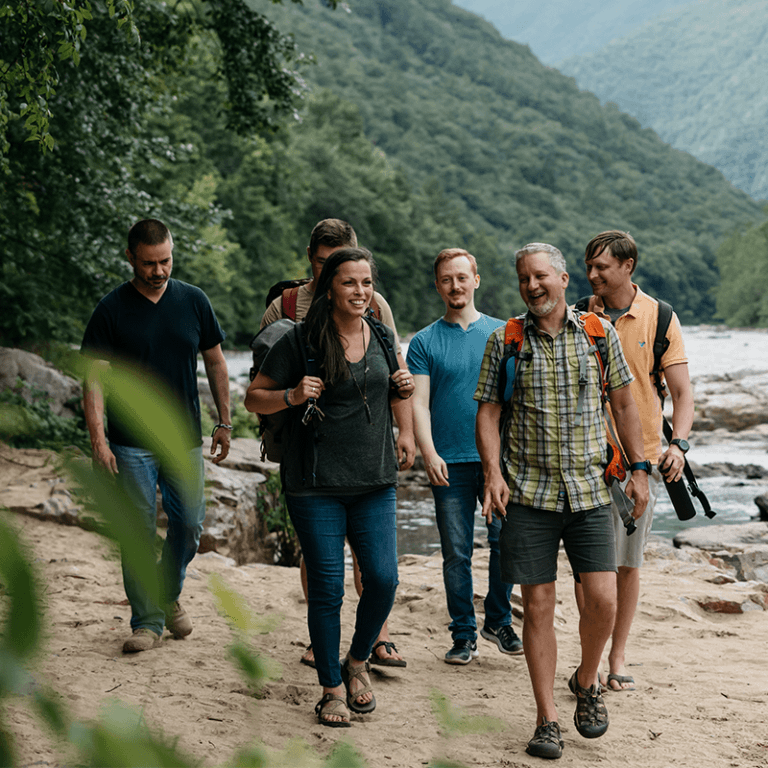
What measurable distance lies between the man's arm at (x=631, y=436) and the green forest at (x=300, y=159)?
96.0 inches

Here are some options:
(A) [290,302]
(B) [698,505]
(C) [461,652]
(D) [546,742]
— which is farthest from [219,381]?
(B) [698,505]

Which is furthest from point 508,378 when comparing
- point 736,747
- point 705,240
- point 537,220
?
point 705,240

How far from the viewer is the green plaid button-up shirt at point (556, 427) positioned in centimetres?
372

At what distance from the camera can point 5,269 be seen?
11453mm

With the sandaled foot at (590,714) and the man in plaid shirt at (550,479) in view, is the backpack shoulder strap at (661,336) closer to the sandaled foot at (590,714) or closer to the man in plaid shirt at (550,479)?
the man in plaid shirt at (550,479)

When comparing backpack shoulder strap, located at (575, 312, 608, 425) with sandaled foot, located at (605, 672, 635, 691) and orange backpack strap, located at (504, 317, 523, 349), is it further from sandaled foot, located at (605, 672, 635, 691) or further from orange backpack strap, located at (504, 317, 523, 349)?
sandaled foot, located at (605, 672, 635, 691)

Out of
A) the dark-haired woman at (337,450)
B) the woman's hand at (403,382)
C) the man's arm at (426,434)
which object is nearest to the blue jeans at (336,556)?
the dark-haired woman at (337,450)

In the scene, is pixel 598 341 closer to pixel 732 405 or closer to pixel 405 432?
pixel 405 432

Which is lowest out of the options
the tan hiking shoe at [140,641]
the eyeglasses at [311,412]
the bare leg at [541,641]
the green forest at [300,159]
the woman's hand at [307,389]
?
the tan hiking shoe at [140,641]

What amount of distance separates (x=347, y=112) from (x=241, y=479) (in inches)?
2590

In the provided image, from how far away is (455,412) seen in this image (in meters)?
4.91

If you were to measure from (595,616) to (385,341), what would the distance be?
148 cm

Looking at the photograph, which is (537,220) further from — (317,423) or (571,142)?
(317,423)

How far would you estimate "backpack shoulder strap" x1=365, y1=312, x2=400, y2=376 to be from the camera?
400 cm
